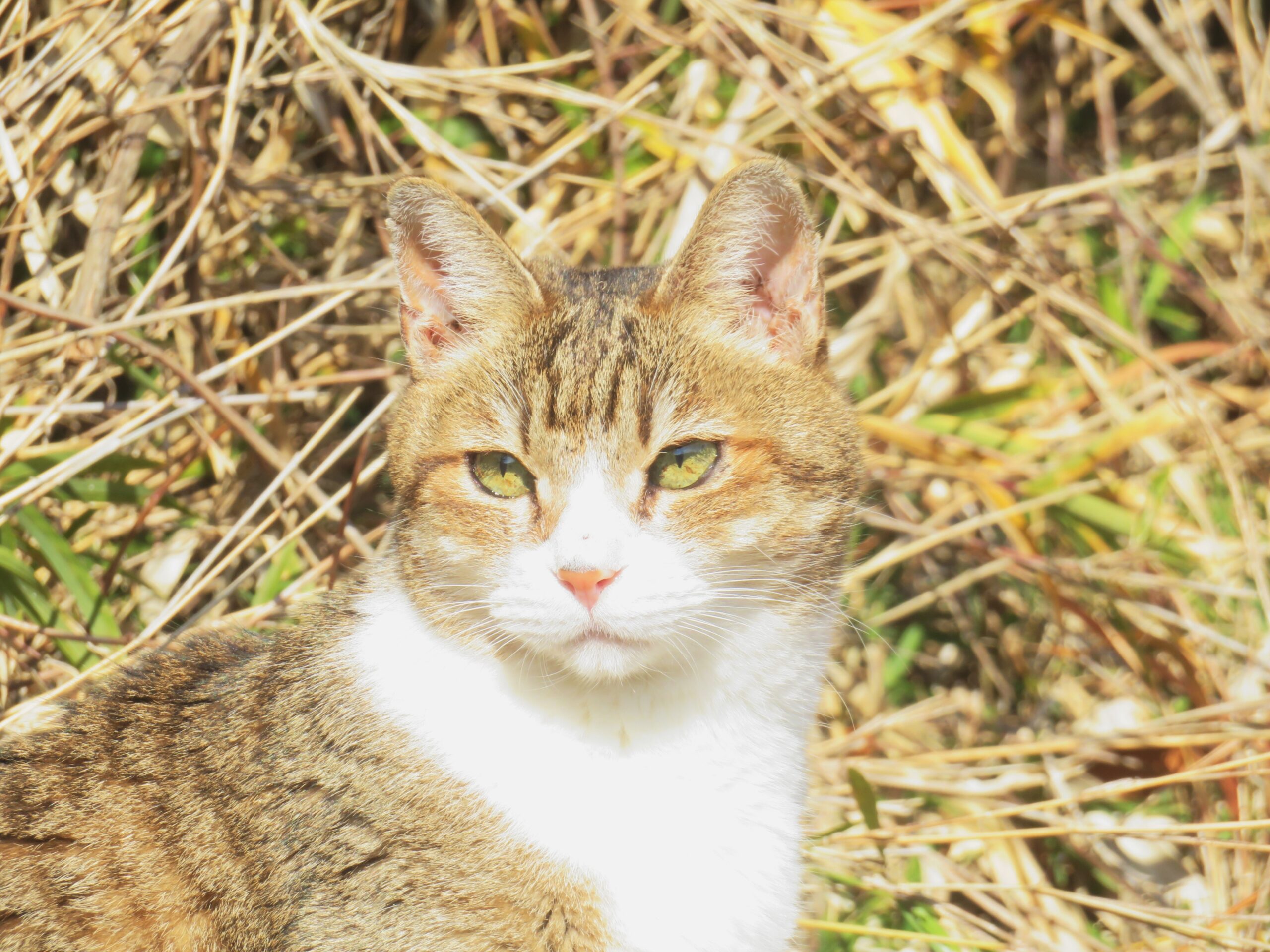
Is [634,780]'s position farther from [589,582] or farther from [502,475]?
[502,475]

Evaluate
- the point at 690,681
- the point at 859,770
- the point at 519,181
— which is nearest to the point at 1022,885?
the point at 859,770

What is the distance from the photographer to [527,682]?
6.11 ft

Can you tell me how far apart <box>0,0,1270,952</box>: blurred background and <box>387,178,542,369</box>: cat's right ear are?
670mm

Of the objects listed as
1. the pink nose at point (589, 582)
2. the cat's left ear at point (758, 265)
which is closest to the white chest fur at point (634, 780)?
the pink nose at point (589, 582)

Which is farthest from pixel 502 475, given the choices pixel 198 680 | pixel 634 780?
pixel 198 680

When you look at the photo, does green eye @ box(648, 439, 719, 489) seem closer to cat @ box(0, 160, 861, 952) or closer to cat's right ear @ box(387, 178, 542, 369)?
cat @ box(0, 160, 861, 952)

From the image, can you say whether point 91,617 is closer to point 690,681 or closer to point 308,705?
point 308,705

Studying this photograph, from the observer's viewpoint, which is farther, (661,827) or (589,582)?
(661,827)

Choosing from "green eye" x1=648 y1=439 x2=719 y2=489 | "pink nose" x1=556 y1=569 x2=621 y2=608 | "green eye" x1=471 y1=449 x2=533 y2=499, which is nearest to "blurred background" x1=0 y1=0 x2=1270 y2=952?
"green eye" x1=648 y1=439 x2=719 y2=489

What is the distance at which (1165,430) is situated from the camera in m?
3.18

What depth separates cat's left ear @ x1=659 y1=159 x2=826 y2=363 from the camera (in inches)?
73.6

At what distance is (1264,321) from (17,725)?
3.44m

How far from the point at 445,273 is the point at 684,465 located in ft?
1.74

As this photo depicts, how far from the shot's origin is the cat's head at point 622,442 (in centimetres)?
175
